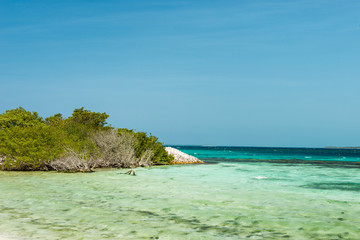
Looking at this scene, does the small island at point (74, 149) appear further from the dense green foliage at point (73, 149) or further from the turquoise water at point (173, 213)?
the turquoise water at point (173, 213)

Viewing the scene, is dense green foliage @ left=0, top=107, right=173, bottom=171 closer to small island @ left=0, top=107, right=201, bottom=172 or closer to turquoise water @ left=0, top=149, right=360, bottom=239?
small island @ left=0, top=107, right=201, bottom=172

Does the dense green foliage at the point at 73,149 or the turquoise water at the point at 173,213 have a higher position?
the dense green foliage at the point at 73,149

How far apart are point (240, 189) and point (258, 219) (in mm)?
7028

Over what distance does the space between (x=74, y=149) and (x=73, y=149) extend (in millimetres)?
266

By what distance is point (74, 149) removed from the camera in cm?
2620

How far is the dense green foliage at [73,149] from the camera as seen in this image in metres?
25.2

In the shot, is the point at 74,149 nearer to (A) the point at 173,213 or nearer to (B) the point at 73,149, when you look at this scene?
(B) the point at 73,149

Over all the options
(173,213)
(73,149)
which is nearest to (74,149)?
(73,149)

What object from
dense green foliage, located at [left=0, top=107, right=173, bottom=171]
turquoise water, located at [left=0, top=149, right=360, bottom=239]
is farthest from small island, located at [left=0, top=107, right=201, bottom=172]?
turquoise water, located at [left=0, top=149, right=360, bottom=239]

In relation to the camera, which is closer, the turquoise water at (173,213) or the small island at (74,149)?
the turquoise water at (173,213)

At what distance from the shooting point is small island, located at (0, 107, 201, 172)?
2520cm

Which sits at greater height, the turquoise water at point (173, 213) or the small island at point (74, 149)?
the small island at point (74, 149)

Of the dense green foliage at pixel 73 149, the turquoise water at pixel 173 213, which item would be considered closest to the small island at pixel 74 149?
the dense green foliage at pixel 73 149

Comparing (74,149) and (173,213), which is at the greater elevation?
(74,149)
